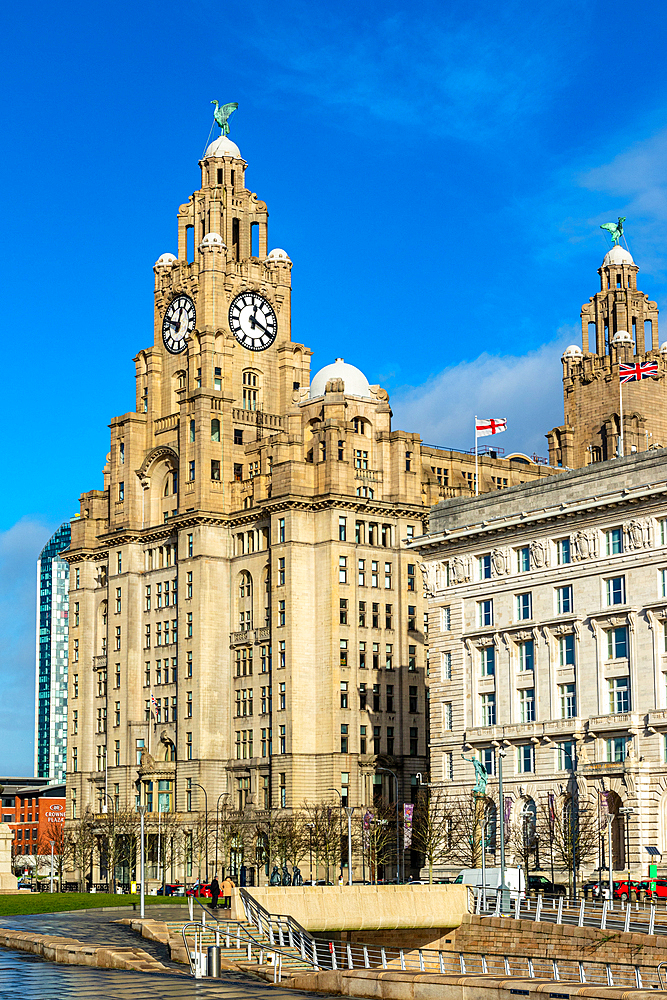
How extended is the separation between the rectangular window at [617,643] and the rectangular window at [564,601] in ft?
13.2

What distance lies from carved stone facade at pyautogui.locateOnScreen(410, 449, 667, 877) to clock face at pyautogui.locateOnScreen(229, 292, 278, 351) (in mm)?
67169

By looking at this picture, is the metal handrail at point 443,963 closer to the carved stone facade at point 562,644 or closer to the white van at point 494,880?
the white van at point 494,880

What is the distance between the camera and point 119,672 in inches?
7431

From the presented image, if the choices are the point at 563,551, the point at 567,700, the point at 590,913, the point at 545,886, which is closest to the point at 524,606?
the point at 563,551

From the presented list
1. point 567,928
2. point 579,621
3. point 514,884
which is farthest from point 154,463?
point 567,928

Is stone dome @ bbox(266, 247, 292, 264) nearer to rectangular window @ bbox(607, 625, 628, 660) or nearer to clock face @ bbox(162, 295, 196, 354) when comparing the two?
clock face @ bbox(162, 295, 196, 354)

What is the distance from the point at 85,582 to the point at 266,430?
1271 inches

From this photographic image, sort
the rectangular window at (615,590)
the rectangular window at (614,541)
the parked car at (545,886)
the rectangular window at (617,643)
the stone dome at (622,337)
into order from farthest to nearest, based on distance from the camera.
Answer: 1. the stone dome at (622,337)
2. the rectangular window at (614,541)
3. the rectangular window at (615,590)
4. the rectangular window at (617,643)
5. the parked car at (545,886)

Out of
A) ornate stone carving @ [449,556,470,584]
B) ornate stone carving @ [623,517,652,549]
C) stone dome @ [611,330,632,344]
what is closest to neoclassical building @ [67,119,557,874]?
stone dome @ [611,330,632,344]

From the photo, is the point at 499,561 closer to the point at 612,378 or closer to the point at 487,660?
the point at 487,660

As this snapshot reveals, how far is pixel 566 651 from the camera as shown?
11456 cm

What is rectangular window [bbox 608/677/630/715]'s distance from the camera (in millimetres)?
110062

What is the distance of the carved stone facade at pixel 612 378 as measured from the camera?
17450 cm

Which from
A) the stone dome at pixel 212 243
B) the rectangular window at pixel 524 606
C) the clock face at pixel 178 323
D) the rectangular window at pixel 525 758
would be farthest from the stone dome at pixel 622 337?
the rectangular window at pixel 525 758
